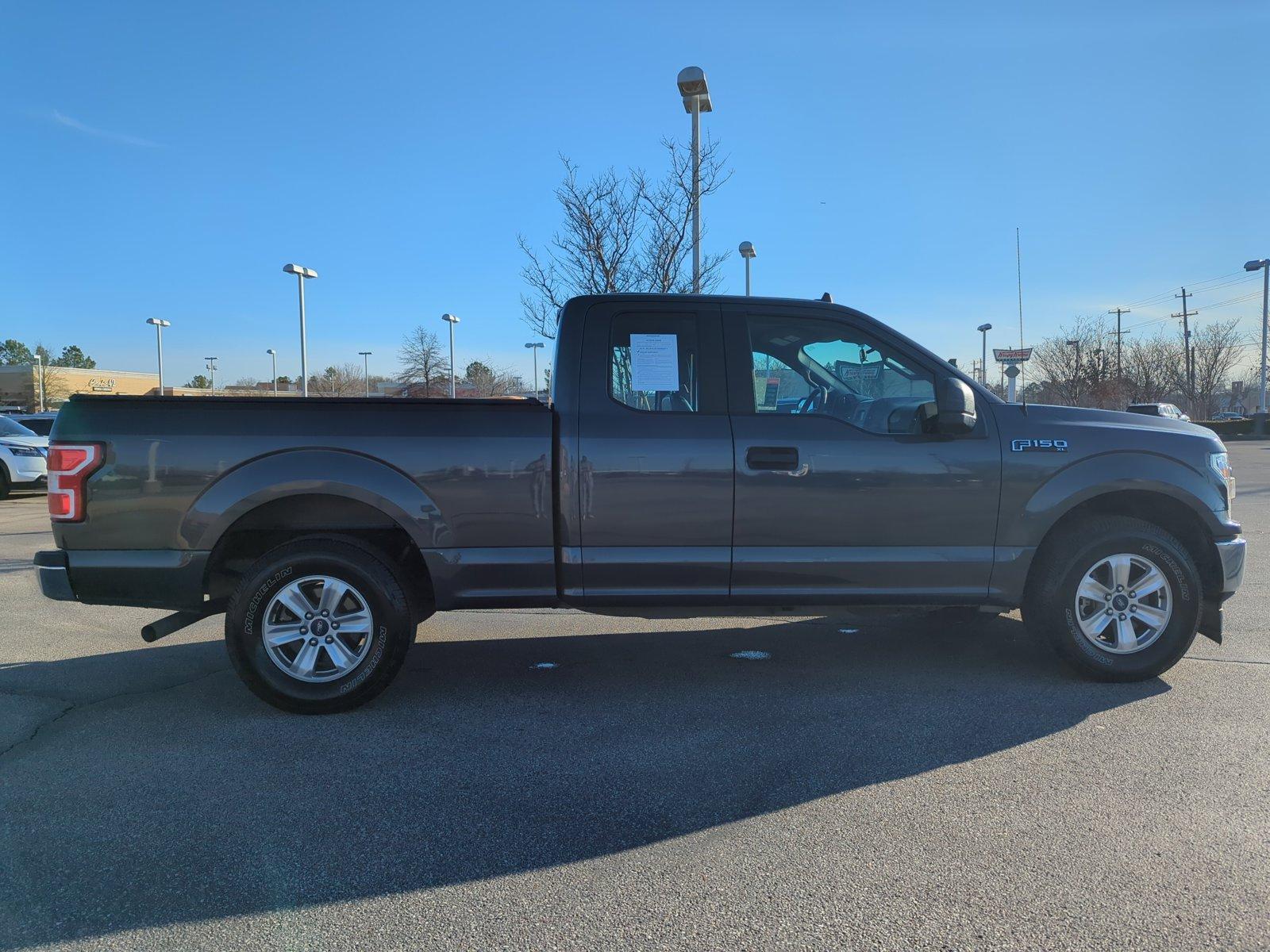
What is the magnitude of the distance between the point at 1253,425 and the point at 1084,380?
9.74 m

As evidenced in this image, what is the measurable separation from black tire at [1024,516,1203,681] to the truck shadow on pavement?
144 millimetres

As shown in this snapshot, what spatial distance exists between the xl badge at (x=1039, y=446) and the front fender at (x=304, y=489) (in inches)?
118

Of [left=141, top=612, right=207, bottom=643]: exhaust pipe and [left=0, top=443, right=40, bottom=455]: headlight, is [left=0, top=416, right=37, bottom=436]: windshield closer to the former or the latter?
[left=0, top=443, right=40, bottom=455]: headlight

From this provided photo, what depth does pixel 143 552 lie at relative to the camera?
4250mm

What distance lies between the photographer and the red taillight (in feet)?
13.6

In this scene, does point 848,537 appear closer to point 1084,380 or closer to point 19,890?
point 19,890

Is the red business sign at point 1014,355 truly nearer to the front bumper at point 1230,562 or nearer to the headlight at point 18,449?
the front bumper at point 1230,562

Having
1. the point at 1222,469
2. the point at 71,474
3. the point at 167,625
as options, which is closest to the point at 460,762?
the point at 167,625

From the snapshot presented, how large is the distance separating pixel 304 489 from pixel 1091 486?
4.03m

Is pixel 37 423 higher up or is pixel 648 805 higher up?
pixel 37 423

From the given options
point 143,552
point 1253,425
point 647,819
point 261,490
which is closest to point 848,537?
point 647,819

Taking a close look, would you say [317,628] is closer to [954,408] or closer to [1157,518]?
[954,408]

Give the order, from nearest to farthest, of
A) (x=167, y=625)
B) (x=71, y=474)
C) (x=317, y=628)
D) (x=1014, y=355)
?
(x=71, y=474) → (x=317, y=628) → (x=167, y=625) → (x=1014, y=355)

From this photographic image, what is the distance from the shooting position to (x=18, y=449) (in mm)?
15836
